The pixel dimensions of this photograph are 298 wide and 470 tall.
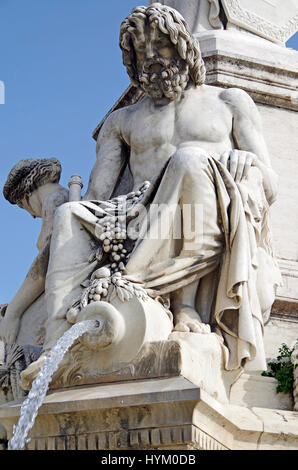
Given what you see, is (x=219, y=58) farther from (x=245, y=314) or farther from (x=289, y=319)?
(x=245, y=314)

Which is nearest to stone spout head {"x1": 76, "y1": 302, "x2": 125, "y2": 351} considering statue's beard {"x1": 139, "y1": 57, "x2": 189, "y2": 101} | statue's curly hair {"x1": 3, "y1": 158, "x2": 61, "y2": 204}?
statue's beard {"x1": 139, "y1": 57, "x2": 189, "y2": 101}

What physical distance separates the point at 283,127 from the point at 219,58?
0.78 meters

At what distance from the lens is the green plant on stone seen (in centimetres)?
579

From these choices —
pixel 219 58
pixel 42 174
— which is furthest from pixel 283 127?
pixel 42 174

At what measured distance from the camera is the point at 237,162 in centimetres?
612

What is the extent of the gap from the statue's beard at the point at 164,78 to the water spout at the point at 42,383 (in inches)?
77.6

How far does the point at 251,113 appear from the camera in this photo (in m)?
6.67

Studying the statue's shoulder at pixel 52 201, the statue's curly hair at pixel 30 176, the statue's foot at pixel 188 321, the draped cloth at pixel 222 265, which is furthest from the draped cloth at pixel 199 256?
the statue's curly hair at pixel 30 176

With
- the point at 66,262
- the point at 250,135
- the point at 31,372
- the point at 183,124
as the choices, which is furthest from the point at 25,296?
the point at 250,135

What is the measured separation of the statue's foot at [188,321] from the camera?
220 inches

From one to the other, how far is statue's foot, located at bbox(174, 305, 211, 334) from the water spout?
544mm

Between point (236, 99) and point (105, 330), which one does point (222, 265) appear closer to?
point (105, 330)

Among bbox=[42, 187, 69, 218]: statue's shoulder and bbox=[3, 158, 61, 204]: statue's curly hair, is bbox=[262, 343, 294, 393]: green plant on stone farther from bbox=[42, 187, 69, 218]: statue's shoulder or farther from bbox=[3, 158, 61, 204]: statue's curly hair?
bbox=[3, 158, 61, 204]: statue's curly hair

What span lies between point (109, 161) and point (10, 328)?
1426 mm
